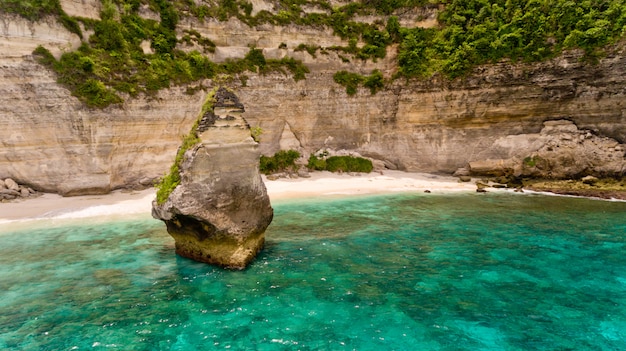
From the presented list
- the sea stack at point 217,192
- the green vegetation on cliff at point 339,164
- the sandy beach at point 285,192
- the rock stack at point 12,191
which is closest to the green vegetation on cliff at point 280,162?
the green vegetation on cliff at point 339,164

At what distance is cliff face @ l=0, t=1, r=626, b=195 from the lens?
71.6ft

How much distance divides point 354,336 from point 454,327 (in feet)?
7.56

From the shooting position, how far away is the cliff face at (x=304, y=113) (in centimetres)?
2183

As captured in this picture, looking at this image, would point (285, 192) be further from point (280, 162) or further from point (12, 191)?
point (12, 191)

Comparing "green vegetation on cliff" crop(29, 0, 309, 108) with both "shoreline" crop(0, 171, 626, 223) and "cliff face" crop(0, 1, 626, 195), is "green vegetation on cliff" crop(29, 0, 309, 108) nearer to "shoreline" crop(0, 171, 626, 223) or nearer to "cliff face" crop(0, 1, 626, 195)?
"cliff face" crop(0, 1, 626, 195)

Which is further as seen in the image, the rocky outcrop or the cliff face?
the rocky outcrop

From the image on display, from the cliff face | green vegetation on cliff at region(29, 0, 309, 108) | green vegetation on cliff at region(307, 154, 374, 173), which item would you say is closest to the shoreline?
green vegetation on cliff at region(307, 154, 374, 173)

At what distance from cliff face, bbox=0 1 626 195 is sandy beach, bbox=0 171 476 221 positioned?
1525mm

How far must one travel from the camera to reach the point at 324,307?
29.8ft

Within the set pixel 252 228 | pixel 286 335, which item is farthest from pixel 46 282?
pixel 286 335

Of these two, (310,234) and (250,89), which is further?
(250,89)

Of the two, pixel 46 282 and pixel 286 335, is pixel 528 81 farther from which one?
pixel 46 282

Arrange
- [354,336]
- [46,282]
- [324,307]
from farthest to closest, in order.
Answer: [46,282], [324,307], [354,336]

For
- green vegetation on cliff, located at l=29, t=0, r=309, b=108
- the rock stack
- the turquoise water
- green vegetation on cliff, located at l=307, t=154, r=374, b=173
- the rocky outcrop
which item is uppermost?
green vegetation on cliff, located at l=29, t=0, r=309, b=108
